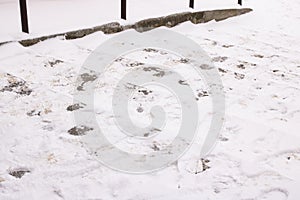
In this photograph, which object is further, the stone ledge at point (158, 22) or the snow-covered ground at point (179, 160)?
the stone ledge at point (158, 22)

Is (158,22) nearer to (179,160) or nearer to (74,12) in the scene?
(74,12)

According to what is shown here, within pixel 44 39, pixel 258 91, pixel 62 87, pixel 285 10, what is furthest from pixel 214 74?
pixel 285 10

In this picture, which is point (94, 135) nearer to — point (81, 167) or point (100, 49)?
point (81, 167)

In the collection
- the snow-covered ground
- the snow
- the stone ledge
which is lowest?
the snow-covered ground

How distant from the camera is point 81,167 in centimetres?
206

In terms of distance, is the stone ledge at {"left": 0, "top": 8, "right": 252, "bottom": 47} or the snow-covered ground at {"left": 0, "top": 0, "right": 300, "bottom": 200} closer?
the snow-covered ground at {"left": 0, "top": 0, "right": 300, "bottom": 200}

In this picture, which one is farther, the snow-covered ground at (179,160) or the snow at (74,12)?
the snow at (74,12)

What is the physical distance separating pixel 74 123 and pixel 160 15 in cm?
205

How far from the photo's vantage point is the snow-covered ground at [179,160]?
194 centimetres

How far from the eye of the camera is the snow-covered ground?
6.37 ft

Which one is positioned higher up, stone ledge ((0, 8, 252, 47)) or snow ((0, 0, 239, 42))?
snow ((0, 0, 239, 42))

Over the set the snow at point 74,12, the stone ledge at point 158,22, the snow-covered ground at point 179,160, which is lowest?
the snow-covered ground at point 179,160

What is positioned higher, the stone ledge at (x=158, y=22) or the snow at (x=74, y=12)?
the snow at (x=74, y=12)

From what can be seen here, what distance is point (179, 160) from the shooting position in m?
2.15
